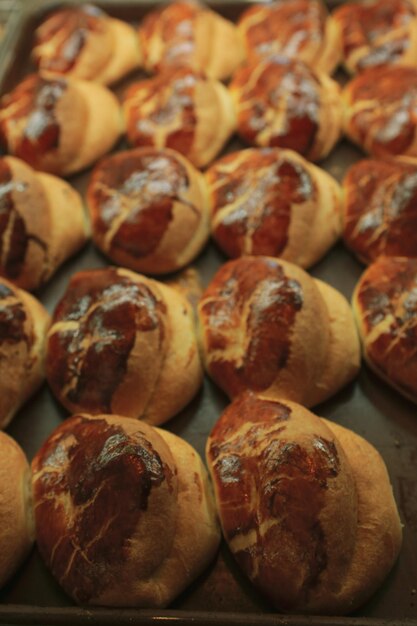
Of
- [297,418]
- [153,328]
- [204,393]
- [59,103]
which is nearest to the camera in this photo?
[297,418]

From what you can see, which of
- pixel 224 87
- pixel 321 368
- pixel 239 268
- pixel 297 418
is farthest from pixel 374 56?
pixel 297 418

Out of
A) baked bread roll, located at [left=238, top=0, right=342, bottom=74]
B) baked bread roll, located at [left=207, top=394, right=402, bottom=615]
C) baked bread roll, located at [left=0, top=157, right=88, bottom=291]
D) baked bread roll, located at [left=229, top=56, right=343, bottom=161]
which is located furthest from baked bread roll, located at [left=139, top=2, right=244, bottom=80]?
baked bread roll, located at [left=207, top=394, right=402, bottom=615]

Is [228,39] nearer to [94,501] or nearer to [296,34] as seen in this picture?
[296,34]

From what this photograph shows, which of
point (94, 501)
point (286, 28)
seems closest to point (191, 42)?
point (286, 28)

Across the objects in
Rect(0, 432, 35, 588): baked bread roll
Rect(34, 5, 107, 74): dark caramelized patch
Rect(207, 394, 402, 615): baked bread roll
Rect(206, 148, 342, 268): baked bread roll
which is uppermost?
Rect(34, 5, 107, 74): dark caramelized patch

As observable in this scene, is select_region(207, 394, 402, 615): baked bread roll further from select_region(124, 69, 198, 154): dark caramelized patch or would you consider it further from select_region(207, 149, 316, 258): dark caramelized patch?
select_region(124, 69, 198, 154): dark caramelized patch

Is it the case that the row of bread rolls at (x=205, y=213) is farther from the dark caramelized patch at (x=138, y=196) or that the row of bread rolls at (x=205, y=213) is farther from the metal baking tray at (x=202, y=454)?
the metal baking tray at (x=202, y=454)

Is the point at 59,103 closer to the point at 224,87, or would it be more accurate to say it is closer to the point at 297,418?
the point at 224,87

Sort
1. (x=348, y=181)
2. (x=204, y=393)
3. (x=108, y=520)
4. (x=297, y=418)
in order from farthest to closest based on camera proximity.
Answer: (x=348, y=181), (x=204, y=393), (x=297, y=418), (x=108, y=520)
